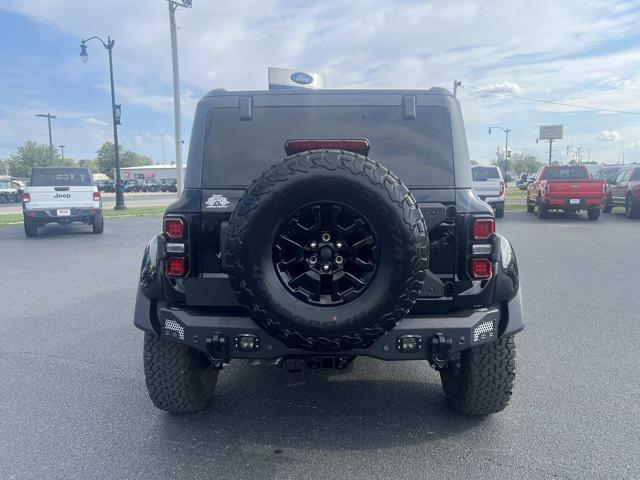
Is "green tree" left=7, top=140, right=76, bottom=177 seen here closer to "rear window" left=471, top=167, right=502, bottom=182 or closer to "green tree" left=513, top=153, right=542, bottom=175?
"rear window" left=471, top=167, right=502, bottom=182

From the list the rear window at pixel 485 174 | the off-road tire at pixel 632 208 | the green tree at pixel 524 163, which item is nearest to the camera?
the off-road tire at pixel 632 208

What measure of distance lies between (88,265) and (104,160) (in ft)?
340

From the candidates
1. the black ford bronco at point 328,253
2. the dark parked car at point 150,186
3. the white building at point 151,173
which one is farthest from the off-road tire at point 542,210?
the white building at point 151,173

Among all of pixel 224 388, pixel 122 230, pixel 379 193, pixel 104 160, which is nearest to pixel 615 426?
pixel 379 193

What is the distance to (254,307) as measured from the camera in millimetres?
2617

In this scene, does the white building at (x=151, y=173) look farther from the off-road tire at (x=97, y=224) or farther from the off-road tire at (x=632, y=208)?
the off-road tire at (x=632, y=208)

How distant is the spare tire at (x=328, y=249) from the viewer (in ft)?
8.32

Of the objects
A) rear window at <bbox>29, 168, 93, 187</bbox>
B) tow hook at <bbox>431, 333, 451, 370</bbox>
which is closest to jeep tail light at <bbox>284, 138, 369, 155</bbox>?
tow hook at <bbox>431, 333, 451, 370</bbox>

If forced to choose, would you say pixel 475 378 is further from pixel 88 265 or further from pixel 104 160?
pixel 104 160

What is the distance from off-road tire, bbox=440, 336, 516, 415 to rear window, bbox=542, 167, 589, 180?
1736 centimetres

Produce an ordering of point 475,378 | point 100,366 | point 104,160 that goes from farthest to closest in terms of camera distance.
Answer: point 104,160
point 100,366
point 475,378

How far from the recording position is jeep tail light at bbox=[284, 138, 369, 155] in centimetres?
290

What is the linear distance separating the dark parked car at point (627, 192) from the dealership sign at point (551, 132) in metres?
65.7

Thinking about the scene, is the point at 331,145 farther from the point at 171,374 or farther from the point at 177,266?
the point at 171,374
